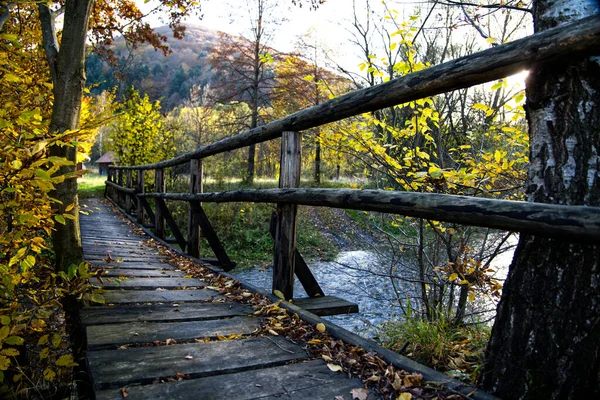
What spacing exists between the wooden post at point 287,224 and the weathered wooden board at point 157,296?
59cm

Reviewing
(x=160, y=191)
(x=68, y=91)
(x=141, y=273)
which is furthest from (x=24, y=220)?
(x=160, y=191)

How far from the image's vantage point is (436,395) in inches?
61.2

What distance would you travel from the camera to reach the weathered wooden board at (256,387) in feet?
5.13

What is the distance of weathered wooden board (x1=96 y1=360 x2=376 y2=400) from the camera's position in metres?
1.56

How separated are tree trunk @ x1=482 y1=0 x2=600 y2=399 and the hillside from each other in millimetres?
17106

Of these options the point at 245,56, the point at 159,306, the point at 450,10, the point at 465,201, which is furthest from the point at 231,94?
the point at 465,201

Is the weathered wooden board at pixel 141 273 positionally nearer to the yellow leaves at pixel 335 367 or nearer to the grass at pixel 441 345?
the grass at pixel 441 345

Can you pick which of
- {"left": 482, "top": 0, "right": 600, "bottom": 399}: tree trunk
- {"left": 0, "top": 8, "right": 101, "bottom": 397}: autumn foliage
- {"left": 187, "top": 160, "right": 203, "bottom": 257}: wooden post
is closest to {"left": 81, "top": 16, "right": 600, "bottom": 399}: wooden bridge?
{"left": 482, "top": 0, "right": 600, "bottom": 399}: tree trunk

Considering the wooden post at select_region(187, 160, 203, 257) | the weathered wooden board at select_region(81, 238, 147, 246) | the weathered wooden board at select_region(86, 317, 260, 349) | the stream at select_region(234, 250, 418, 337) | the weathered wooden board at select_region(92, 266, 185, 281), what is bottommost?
the stream at select_region(234, 250, 418, 337)

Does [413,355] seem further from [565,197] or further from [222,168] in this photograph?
[222,168]

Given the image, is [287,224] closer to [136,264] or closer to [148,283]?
→ [148,283]

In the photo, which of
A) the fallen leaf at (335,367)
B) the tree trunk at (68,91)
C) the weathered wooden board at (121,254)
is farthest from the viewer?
the weathered wooden board at (121,254)

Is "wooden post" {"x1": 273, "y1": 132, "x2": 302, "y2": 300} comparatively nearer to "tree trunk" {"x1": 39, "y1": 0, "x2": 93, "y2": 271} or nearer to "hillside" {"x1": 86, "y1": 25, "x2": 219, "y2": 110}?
"tree trunk" {"x1": 39, "y1": 0, "x2": 93, "y2": 271}

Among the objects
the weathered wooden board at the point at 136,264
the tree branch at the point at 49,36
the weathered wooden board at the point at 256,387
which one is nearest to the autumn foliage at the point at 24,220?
the tree branch at the point at 49,36
